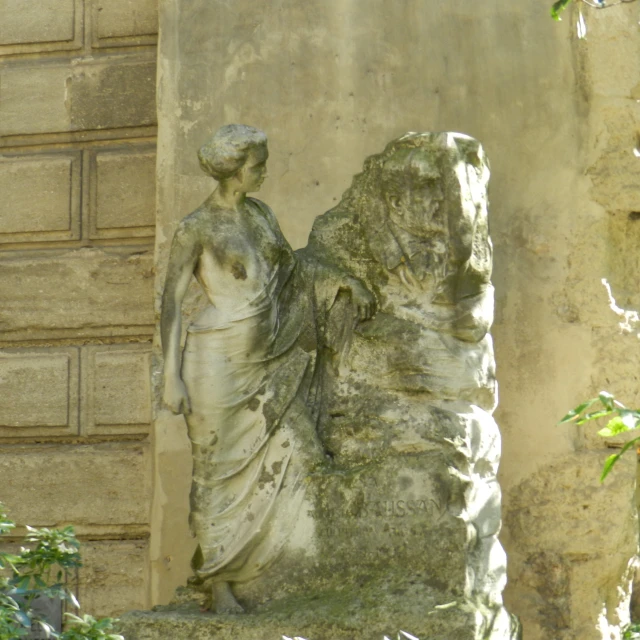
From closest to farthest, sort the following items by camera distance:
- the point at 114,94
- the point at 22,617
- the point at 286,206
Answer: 1. the point at 22,617
2. the point at 286,206
3. the point at 114,94

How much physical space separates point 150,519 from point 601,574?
1803 millimetres

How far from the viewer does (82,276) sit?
23.2 ft

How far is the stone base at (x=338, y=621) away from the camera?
4.88 meters

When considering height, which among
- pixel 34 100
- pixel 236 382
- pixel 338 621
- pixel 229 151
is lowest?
pixel 338 621

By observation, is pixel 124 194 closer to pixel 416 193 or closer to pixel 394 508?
pixel 416 193

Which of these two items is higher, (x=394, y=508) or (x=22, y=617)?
(x=394, y=508)

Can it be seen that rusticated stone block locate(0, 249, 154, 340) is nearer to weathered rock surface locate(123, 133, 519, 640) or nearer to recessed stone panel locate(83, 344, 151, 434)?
recessed stone panel locate(83, 344, 151, 434)

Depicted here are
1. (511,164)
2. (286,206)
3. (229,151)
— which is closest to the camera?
(229,151)

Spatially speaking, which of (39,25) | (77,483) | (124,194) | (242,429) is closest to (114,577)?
(77,483)

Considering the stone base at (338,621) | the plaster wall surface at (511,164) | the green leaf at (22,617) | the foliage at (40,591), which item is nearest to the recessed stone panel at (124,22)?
the plaster wall surface at (511,164)

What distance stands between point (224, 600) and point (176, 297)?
3.14 ft

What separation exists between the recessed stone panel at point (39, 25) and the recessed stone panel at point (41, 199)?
50 centimetres

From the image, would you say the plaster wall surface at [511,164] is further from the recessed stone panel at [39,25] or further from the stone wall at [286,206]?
the recessed stone panel at [39,25]

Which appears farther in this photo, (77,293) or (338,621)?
(77,293)
